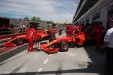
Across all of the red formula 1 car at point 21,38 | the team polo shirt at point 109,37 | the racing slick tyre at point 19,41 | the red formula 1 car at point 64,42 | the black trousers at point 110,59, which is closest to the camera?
the team polo shirt at point 109,37

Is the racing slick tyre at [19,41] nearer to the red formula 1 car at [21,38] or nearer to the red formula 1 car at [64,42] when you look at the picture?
the red formula 1 car at [21,38]

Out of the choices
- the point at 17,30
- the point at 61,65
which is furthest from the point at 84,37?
the point at 17,30

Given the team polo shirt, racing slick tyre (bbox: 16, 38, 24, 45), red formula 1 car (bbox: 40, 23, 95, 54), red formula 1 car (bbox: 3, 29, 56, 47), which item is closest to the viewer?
the team polo shirt

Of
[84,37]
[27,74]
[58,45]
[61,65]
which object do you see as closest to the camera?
[27,74]

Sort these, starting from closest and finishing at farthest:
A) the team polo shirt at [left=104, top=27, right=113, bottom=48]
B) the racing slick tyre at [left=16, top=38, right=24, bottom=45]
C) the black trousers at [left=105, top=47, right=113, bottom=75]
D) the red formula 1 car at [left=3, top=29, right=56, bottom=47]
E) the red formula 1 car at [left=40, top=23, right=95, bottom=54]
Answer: the team polo shirt at [left=104, top=27, right=113, bottom=48] → the black trousers at [left=105, top=47, right=113, bottom=75] → the red formula 1 car at [left=40, top=23, right=95, bottom=54] → the red formula 1 car at [left=3, top=29, right=56, bottom=47] → the racing slick tyre at [left=16, top=38, right=24, bottom=45]

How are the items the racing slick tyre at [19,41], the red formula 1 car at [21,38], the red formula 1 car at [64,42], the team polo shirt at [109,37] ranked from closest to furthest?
the team polo shirt at [109,37] < the red formula 1 car at [64,42] < the red formula 1 car at [21,38] < the racing slick tyre at [19,41]

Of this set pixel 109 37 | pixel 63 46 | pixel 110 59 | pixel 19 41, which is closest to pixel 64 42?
pixel 63 46

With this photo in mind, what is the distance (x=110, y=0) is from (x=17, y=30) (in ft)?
54.0

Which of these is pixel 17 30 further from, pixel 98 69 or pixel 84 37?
pixel 98 69

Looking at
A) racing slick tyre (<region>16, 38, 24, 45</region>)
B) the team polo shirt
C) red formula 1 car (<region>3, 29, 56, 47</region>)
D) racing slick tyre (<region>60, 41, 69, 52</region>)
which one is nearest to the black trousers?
the team polo shirt

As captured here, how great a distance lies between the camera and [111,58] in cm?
596

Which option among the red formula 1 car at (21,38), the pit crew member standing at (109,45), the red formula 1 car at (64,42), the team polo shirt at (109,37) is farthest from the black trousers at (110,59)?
the red formula 1 car at (21,38)

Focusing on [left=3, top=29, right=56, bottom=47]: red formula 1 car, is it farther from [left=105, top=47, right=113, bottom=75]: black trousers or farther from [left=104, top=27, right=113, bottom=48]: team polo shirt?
[left=104, top=27, right=113, bottom=48]: team polo shirt

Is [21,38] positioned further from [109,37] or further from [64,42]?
[109,37]
